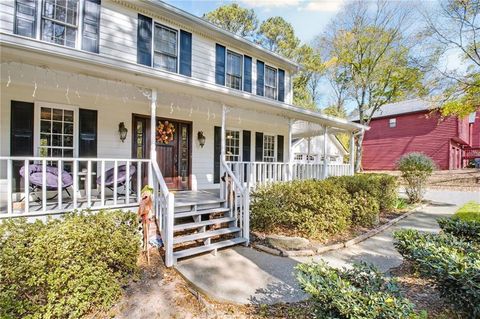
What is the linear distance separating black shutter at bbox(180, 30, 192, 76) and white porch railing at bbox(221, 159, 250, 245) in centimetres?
379

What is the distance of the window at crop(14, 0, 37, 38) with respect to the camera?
614 centimetres

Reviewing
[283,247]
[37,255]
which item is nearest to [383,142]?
[283,247]

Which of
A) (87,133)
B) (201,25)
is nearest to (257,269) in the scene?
(87,133)

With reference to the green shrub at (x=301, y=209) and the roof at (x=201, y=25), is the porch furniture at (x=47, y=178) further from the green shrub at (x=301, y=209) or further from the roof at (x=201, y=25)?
the roof at (x=201, y=25)

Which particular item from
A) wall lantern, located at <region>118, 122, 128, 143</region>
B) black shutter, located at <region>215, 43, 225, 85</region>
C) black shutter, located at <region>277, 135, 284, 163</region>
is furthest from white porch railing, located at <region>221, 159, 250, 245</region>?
black shutter, located at <region>277, 135, 284, 163</region>

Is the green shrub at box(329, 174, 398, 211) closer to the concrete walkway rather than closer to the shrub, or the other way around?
the concrete walkway

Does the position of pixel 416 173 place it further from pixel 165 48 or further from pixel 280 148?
pixel 165 48

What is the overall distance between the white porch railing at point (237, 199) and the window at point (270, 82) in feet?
18.4

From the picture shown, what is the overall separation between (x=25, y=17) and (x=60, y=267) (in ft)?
20.6

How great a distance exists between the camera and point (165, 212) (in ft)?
16.1

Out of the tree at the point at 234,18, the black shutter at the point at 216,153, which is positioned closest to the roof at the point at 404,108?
the tree at the point at 234,18

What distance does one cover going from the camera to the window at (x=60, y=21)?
649 centimetres

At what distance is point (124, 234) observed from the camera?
407cm

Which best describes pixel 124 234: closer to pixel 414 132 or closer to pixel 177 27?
pixel 177 27
